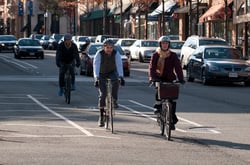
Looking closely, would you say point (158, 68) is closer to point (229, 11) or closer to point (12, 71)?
point (12, 71)

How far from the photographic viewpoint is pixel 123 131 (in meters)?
13.7

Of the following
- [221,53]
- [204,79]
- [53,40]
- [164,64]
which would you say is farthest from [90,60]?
[53,40]

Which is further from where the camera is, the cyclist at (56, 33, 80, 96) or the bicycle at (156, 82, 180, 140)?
the cyclist at (56, 33, 80, 96)

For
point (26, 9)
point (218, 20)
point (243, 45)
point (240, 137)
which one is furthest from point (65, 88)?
point (26, 9)

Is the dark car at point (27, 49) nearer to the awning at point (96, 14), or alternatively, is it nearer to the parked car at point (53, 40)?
the parked car at point (53, 40)

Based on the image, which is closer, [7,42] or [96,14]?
[7,42]

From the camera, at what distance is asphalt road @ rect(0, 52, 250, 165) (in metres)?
10.7

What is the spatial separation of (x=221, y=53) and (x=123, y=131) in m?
15.4

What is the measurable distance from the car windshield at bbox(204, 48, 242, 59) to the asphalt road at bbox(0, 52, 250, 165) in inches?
194

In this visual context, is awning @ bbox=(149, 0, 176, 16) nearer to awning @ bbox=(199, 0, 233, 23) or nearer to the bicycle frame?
awning @ bbox=(199, 0, 233, 23)

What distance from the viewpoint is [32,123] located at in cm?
1477

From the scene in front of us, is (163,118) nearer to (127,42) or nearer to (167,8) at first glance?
(127,42)

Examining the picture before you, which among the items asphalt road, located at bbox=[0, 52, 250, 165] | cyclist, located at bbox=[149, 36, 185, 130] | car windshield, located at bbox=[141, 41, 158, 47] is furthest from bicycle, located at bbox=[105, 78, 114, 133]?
car windshield, located at bbox=[141, 41, 158, 47]

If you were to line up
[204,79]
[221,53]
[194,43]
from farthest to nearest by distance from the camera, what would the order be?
[194,43] → [221,53] → [204,79]
